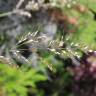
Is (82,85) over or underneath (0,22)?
underneath

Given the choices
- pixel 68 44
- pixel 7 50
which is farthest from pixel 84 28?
pixel 7 50

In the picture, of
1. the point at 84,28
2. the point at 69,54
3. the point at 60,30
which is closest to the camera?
the point at 69,54

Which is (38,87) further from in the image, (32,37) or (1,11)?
(32,37)

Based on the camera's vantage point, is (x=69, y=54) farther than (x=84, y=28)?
No

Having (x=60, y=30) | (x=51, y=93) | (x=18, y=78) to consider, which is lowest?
(x=51, y=93)

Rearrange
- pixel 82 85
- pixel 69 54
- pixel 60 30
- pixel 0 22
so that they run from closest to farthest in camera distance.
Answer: pixel 69 54 → pixel 0 22 → pixel 60 30 → pixel 82 85

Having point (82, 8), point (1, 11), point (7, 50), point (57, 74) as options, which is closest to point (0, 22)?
point (1, 11)

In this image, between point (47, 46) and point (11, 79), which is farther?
point (47, 46)
